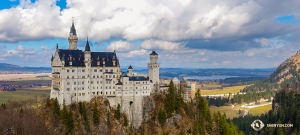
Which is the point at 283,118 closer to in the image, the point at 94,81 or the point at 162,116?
the point at 162,116

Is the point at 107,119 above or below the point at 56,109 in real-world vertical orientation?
below

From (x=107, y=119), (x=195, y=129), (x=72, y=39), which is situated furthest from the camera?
(x=72, y=39)

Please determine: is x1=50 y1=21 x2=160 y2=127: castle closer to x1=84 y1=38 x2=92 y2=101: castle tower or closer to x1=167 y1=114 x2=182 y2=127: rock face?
x1=84 y1=38 x2=92 y2=101: castle tower

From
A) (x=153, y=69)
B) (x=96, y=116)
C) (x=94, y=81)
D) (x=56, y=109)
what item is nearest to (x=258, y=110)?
(x=153, y=69)

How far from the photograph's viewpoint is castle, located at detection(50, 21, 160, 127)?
89750 millimetres

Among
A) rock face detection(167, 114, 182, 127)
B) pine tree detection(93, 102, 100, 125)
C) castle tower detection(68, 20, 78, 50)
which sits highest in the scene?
castle tower detection(68, 20, 78, 50)

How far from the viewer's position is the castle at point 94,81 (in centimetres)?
8975

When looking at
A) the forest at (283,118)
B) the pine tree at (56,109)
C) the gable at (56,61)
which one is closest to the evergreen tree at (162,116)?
the pine tree at (56,109)

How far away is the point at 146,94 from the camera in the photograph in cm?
9744

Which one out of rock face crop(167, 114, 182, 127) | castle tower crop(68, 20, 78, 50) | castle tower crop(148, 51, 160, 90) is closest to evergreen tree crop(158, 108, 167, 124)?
rock face crop(167, 114, 182, 127)

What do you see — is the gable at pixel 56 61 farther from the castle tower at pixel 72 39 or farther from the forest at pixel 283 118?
the forest at pixel 283 118

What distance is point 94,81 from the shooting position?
94812mm

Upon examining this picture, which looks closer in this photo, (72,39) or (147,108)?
(147,108)

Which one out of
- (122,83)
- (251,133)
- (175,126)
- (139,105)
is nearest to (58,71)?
(122,83)
